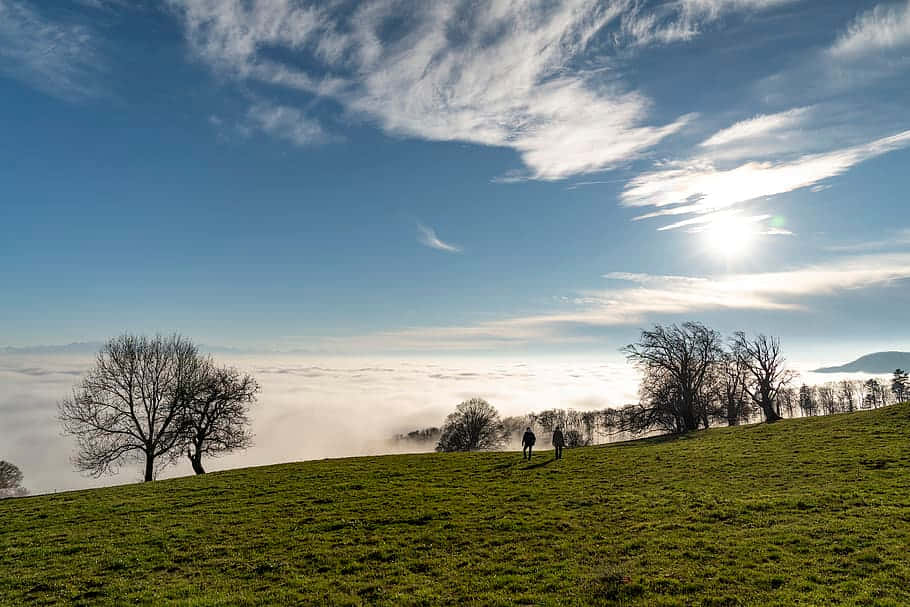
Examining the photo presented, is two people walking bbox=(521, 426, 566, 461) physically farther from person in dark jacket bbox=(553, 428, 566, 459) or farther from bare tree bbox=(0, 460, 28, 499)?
bare tree bbox=(0, 460, 28, 499)

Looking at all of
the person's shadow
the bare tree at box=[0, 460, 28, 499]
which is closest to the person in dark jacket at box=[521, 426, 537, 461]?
the person's shadow

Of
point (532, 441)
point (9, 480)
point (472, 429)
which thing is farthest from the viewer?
point (472, 429)

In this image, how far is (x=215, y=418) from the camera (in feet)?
178

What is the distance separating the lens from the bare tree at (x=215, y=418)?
53344 millimetres

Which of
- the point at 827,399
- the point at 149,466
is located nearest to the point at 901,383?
the point at 827,399

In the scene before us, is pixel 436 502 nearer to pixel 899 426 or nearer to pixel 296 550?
pixel 296 550

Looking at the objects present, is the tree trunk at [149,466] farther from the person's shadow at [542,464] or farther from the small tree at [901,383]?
the small tree at [901,383]

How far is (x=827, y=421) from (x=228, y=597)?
53254 mm

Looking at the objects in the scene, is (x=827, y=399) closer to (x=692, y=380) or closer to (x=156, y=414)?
(x=692, y=380)

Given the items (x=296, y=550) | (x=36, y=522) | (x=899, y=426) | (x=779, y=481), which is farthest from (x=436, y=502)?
(x=899, y=426)

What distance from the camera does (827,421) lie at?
1740 inches

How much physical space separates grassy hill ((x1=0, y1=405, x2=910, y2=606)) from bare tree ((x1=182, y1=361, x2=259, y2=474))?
2002 centimetres

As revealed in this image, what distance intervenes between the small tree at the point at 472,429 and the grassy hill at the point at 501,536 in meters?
68.4

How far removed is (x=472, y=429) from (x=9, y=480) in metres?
97.9
